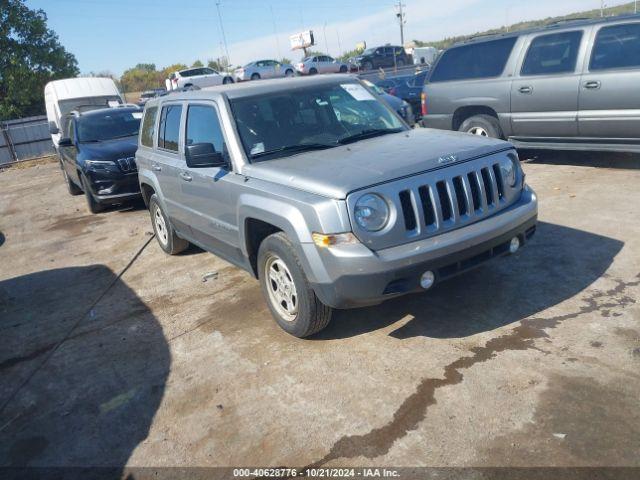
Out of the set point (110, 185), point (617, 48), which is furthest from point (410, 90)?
point (110, 185)

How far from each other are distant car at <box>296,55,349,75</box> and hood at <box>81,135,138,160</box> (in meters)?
27.7

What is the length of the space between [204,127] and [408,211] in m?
2.19

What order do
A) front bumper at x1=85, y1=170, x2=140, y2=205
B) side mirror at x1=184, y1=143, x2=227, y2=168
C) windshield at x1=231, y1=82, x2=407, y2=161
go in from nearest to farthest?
side mirror at x1=184, y1=143, x2=227, y2=168 → windshield at x1=231, y1=82, x2=407, y2=161 → front bumper at x1=85, y1=170, x2=140, y2=205

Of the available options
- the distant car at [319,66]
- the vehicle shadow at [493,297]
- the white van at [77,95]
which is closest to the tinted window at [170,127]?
the vehicle shadow at [493,297]

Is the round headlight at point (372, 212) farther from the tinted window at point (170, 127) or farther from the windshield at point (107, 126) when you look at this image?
the windshield at point (107, 126)

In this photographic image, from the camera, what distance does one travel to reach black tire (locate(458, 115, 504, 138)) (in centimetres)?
836

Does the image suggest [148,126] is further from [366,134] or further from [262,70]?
[262,70]

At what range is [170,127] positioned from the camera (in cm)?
546

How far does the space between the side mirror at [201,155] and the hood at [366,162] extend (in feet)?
1.01

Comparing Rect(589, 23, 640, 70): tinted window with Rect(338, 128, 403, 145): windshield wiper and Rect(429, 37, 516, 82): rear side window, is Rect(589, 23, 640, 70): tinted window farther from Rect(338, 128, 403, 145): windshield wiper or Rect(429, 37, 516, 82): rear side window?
Rect(338, 128, 403, 145): windshield wiper

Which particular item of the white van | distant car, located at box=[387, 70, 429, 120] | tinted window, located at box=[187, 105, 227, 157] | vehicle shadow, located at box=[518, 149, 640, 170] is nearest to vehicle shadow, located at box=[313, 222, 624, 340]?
tinted window, located at box=[187, 105, 227, 157]

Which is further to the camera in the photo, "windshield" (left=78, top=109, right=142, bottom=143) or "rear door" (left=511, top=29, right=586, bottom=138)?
"windshield" (left=78, top=109, right=142, bottom=143)

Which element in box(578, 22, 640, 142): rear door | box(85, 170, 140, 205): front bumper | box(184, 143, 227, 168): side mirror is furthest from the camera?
box(85, 170, 140, 205): front bumper

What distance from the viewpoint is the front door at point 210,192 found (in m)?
4.31
